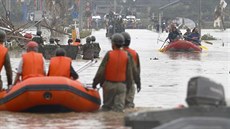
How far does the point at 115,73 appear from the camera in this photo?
50.8 ft

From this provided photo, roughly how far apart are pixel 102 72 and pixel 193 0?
116 m

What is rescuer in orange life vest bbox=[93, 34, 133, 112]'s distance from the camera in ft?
50.7

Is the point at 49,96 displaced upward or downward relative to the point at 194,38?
upward

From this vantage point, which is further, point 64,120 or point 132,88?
point 132,88

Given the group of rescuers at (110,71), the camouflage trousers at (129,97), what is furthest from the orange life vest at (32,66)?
the camouflage trousers at (129,97)

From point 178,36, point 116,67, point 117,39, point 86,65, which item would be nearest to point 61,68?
point 116,67

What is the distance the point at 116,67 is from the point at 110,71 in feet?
0.43

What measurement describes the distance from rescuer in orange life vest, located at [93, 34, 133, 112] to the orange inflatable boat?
27 centimetres

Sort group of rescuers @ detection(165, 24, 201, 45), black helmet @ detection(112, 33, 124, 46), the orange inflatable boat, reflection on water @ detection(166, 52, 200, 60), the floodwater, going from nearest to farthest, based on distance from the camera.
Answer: the floodwater < the orange inflatable boat < black helmet @ detection(112, 33, 124, 46) < reflection on water @ detection(166, 52, 200, 60) < group of rescuers @ detection(165, 24, 201, 45)

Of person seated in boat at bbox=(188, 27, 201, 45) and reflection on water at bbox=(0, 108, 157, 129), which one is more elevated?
reflection on water at bbox=(0, 108, 157, 129)

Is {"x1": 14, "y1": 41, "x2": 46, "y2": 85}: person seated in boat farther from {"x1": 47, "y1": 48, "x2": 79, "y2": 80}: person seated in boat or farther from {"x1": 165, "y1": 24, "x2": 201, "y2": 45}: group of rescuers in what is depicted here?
{"x1": 165, "y1": 24, "x2": 201, "y2": 45}: group of rescuers

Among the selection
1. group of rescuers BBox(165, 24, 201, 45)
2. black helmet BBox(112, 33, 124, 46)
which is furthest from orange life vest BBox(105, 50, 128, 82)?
group of rescuers BBox(165, 24, 201, 45)

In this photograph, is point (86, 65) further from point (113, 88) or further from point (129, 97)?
point (113, 88)

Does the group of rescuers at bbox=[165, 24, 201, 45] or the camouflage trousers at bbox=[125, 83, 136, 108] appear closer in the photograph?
the camouflage trousers at bbox=[125, 83, 136, 108]
